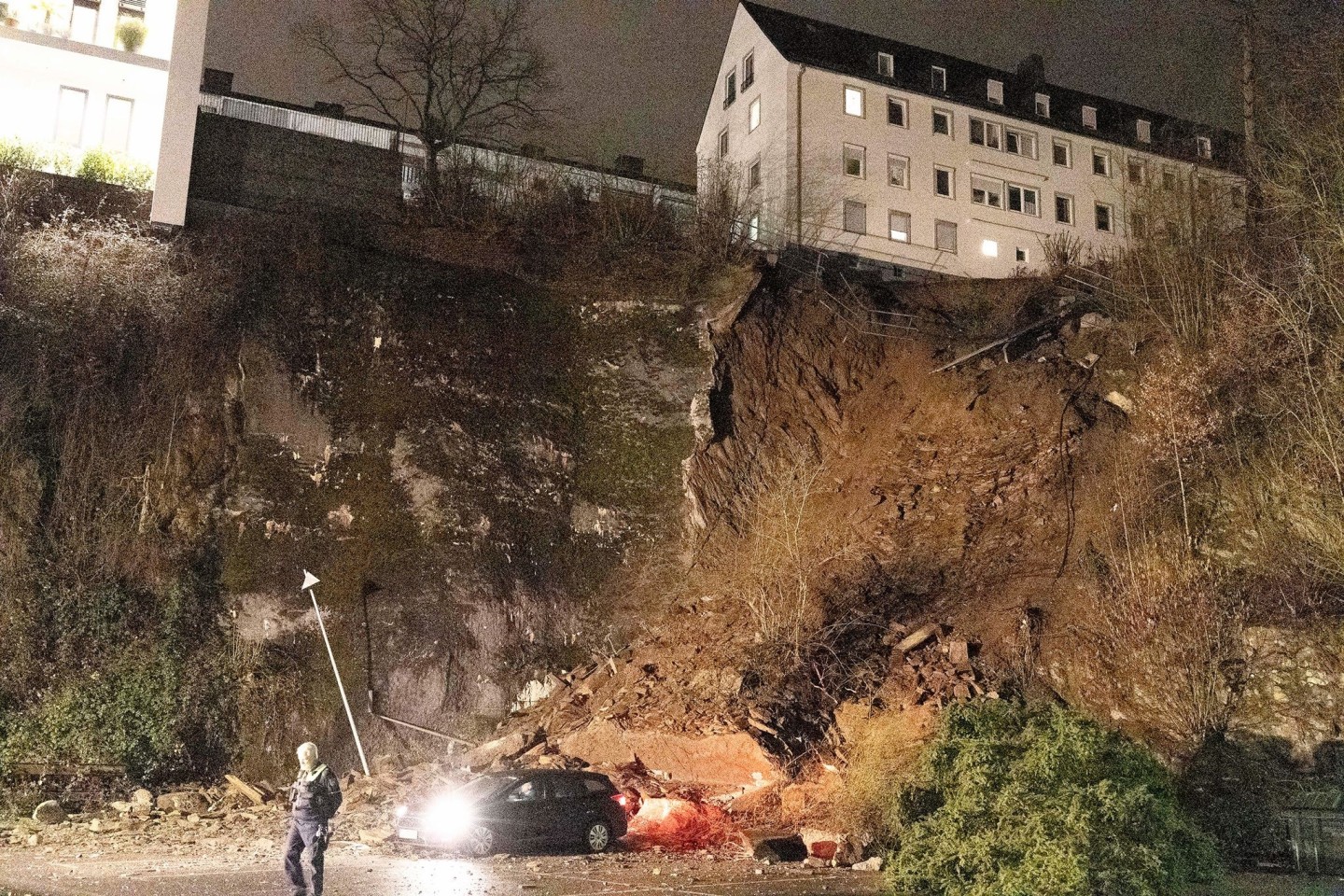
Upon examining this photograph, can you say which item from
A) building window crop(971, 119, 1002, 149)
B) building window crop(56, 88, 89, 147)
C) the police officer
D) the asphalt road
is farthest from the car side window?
building window crop(971, 119, 1002, 149)

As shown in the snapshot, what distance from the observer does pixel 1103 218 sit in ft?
136

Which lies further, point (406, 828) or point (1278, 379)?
point (1278, 379)

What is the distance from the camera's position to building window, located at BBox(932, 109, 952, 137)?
39.1 meters

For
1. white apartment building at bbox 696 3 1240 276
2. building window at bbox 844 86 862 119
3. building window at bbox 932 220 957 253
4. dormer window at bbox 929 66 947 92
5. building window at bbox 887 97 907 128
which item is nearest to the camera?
white apartment building at bbox 696 3 1240 276

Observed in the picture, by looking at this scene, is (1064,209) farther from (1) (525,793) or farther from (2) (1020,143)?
(1) (525,793)

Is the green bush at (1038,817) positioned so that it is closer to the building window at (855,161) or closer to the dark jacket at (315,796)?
the dark jacket at (315,796)

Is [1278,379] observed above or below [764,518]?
above

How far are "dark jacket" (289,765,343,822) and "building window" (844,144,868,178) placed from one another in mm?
30650

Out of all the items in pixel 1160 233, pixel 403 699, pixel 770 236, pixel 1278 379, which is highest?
pixel 770 236

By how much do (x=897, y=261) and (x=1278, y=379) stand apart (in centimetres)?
1719

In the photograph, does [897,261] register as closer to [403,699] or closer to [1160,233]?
[1160,233]

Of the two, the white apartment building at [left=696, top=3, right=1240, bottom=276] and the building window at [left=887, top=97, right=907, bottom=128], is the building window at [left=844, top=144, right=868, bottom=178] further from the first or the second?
the building window at [left=887, top=97, right=907, bottom=128]

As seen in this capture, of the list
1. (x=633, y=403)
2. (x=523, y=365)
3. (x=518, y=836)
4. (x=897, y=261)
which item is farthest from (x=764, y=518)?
(x=897, y=261)

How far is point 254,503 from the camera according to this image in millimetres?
20203
